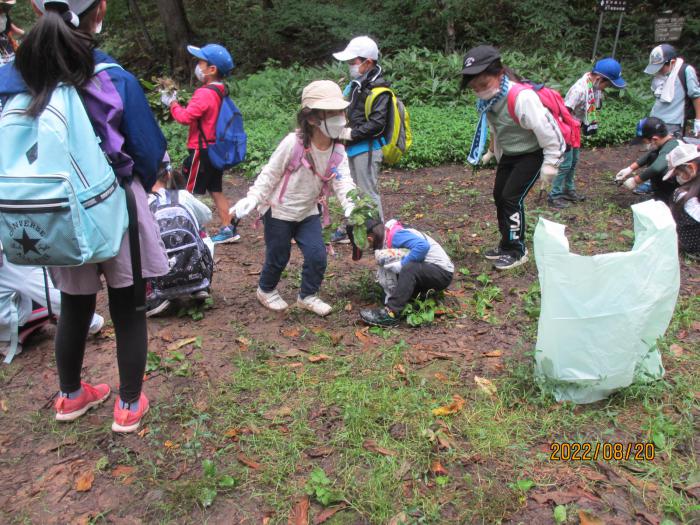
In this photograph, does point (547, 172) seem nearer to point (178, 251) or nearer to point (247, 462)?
point (178, 251)

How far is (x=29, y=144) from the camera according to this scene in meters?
2.06

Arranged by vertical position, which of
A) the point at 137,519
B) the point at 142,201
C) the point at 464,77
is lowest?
the point at 137,519

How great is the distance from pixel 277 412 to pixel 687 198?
4181 mm

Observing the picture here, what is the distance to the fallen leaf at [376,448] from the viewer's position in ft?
8.80

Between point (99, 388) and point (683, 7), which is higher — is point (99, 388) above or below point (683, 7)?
below

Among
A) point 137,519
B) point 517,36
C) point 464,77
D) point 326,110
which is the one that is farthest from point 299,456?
point 517,36

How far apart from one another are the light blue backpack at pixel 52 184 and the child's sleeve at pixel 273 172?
1635 mm

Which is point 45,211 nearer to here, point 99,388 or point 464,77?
point 99,388

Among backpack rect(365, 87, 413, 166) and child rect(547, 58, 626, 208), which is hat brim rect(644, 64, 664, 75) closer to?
child rect(547, 58, 626, 208)

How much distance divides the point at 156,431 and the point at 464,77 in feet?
11.2

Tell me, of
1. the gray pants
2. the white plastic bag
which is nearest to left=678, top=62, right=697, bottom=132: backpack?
the gray pants

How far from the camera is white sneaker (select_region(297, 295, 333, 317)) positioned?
4.16 metres

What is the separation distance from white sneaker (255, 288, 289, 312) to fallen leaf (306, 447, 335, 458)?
1642mm
